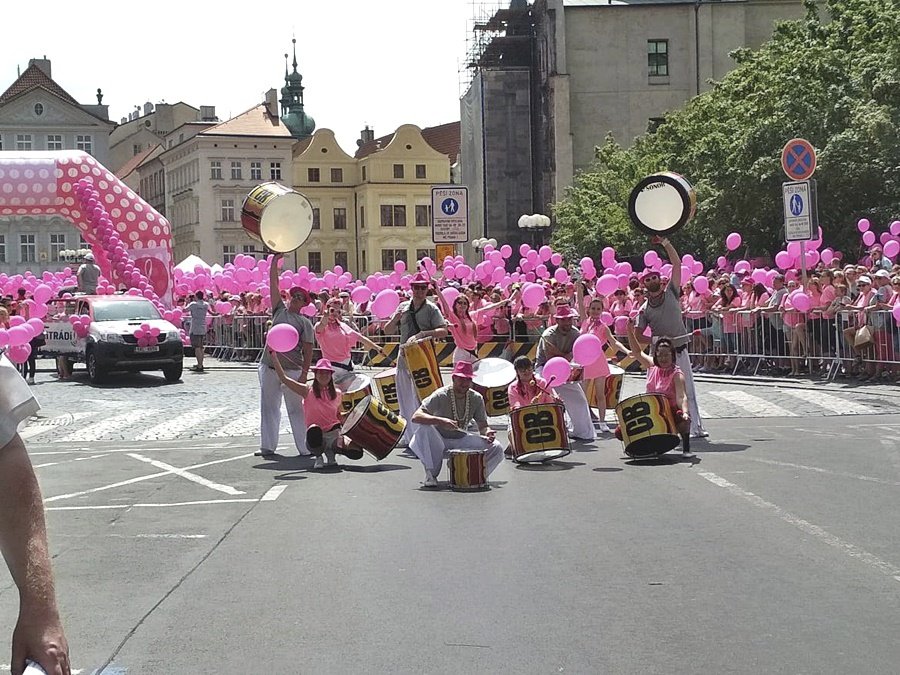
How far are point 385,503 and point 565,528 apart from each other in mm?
1983

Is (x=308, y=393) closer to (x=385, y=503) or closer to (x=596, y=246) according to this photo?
(x=385, y=503)

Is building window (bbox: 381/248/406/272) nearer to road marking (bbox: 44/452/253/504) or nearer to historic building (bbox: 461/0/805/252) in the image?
historic building (bbox: 461/0/805/252)

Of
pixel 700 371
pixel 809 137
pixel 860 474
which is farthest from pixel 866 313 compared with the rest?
pixel 809 137

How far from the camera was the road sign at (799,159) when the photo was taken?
21.1 m

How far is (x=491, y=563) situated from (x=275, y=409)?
6.77 metres

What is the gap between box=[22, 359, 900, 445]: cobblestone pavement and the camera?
57.7 feet

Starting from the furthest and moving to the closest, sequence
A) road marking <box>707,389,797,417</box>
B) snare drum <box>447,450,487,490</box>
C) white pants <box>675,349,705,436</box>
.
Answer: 1. road marking <box>707,389,797,417</box>
2. white pants <box>675,349,705,436</box>
3. snare drum <box>447,450,487,490</box>

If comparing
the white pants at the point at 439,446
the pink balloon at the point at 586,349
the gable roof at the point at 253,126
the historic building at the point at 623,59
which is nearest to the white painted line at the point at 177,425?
the pink balloon at the point at 586,349

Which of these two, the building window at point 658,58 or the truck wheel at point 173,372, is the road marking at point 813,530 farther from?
the building window at point 658,58

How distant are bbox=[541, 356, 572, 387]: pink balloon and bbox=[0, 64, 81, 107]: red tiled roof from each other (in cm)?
10106

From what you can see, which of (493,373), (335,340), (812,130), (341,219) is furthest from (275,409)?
(341,219)

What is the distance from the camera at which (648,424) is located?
12.8 meters

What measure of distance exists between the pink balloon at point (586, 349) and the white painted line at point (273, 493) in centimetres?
374

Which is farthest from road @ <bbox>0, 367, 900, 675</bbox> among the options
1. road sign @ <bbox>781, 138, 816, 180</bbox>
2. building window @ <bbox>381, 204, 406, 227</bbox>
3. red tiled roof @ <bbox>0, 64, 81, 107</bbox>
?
red tiled roof @ <bbox>0, 64, 81, 107</bbox>
